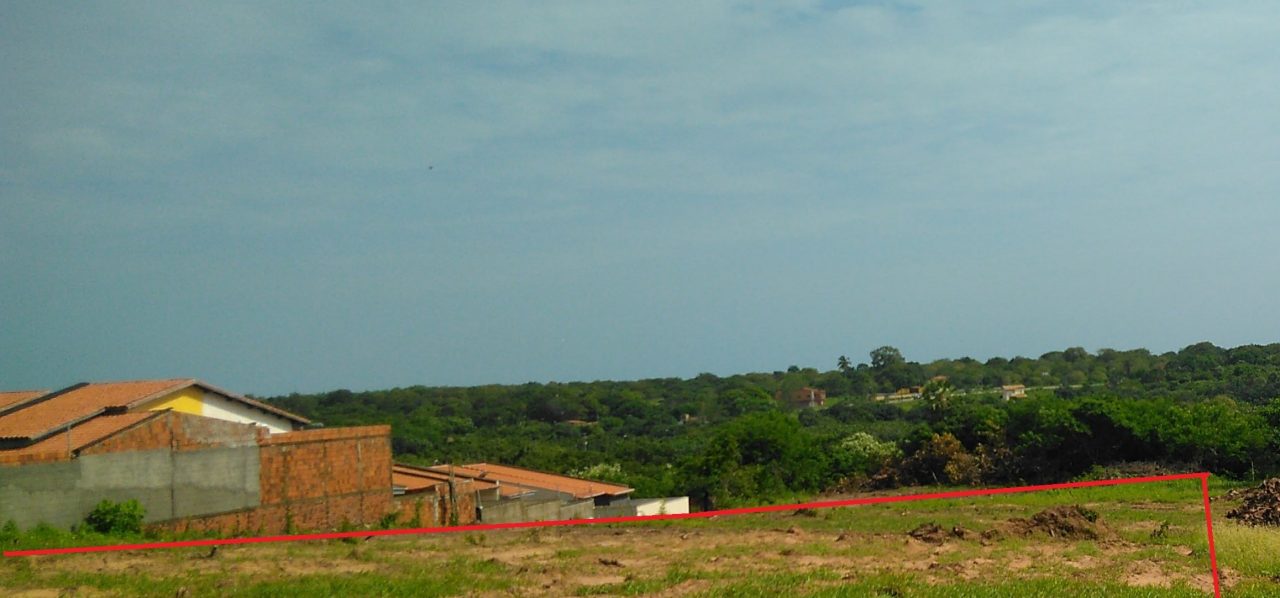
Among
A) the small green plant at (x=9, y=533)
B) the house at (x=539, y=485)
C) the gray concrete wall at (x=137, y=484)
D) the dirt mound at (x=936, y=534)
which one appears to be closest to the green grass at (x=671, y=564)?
the small green plant at (x=9, y=533)

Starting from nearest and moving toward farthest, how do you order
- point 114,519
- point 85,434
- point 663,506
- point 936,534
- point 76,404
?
point 936,534
point 114,519
point 85,434
point 76,404
point 663,506

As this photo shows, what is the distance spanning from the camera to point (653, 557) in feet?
55.8

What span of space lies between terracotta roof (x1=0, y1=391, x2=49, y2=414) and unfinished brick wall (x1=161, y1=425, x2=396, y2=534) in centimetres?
647

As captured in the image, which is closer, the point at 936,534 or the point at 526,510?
the point at 936,534

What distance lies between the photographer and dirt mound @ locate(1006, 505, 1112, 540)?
1875 cm

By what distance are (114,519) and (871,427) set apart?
5679 cm

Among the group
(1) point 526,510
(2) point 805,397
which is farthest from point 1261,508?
(2) point 805,397

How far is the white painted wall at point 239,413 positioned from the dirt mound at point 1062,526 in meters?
16.3

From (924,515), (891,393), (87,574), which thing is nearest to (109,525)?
(87,574)

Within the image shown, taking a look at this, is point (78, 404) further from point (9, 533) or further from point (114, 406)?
point (9, 533)

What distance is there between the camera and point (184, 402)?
85.4 ft

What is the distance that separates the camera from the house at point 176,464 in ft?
62.3

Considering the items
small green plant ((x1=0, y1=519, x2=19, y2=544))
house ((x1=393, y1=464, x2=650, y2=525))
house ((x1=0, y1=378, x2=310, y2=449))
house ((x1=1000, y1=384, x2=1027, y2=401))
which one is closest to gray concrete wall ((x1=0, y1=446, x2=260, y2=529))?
small green plant ((x1=0, y1=519, x2=19, y2=544))

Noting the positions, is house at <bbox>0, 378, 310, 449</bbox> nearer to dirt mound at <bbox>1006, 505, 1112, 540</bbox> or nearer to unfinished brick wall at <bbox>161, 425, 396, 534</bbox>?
unfinished brick wall at <bbox>161, 425, 396, 534</bbox>
